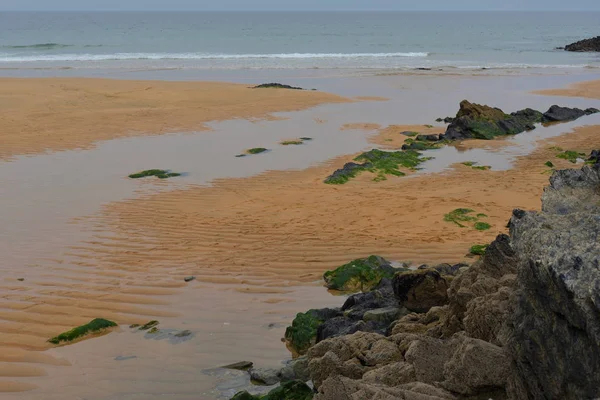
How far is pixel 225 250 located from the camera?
9.52m

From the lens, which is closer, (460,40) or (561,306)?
(561,306)

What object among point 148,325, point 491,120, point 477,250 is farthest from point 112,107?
point 148,325

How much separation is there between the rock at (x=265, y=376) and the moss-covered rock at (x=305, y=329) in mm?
538

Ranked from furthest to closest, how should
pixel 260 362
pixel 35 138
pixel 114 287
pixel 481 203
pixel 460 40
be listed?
pixel 460 40 < pixel 35 138 < pixel 481 203 < pixel 114 287 < pixel 260 362

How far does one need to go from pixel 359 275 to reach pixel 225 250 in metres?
2.28

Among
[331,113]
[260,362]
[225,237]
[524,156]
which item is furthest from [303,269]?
[331,113]

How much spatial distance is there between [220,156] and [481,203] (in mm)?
6777

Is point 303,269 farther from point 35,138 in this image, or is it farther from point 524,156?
point 35,138

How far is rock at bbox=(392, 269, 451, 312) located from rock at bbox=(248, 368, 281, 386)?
1437 mm

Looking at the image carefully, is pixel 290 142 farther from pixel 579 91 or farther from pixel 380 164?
pixel 579 91

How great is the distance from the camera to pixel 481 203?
1182 centimetres

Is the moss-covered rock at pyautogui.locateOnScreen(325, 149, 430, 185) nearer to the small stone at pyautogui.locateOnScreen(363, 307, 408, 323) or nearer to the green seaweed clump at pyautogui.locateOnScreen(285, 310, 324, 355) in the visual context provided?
the green seaweed clump at pyautogui.locateOnScreen(285, 310, 324, 355)

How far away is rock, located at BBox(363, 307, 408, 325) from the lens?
6305mm

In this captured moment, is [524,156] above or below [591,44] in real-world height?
below
